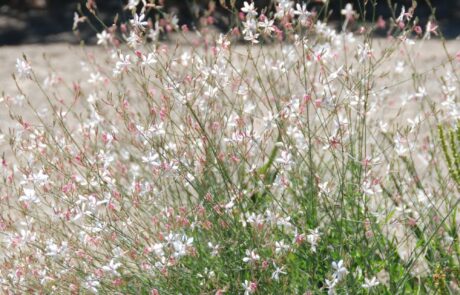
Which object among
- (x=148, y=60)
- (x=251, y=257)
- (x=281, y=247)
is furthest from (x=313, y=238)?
(x=148, y=60)

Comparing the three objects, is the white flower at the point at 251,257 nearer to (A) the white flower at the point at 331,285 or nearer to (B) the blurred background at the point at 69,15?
(A) the white flower at the point at 331,285

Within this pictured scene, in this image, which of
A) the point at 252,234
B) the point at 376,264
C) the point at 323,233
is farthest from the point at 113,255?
the point at 376,264

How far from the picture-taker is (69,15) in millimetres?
9305

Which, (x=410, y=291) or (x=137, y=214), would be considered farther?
(x=410, y=291)

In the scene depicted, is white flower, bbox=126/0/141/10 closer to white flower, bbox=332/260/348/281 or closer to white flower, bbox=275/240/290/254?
white flower, bbox=275/240/290/254

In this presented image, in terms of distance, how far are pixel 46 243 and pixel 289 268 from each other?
2.80 ft

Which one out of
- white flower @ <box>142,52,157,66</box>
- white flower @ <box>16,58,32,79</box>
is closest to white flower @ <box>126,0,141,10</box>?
white flower @ <box>142,52,157,66</box>

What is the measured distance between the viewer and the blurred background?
8.54m

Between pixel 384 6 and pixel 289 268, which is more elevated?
pixel 289 268

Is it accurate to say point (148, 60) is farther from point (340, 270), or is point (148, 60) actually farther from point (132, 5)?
point (340, 270)

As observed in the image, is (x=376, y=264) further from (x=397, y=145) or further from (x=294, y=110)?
(x=294, y=110)

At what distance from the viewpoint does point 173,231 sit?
126 inches

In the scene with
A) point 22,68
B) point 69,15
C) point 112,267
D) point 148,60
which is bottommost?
point 69,15

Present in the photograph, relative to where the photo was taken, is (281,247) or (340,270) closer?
(340,270)
